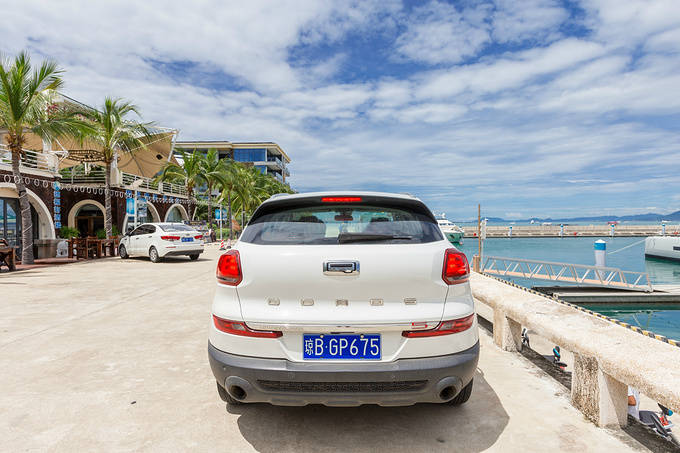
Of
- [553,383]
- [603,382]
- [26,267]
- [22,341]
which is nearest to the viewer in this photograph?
[603,382]

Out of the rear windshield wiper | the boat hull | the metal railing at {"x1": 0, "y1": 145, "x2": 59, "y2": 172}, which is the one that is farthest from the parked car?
the boat hull

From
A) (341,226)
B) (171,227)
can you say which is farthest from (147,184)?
(341,226)

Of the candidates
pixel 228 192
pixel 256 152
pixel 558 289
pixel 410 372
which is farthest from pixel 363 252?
pixel 256 152

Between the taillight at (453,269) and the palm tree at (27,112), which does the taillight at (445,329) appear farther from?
the palm tree at (27,112)

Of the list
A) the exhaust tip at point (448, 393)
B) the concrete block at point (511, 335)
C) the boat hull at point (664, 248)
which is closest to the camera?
the exhaust tip at point (448, 393)

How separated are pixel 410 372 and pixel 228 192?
40.9m

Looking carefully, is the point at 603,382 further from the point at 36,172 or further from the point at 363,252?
the point at 36,172

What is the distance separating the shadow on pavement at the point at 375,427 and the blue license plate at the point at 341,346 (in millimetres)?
700

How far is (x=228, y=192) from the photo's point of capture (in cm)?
4141

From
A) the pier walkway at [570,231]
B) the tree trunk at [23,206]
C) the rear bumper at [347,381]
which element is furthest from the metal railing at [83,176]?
the pier walkway at [570,231]

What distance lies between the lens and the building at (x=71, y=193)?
61.8ft

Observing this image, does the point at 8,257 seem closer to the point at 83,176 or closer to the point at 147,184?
the point at 83,176

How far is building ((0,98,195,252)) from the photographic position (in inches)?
741

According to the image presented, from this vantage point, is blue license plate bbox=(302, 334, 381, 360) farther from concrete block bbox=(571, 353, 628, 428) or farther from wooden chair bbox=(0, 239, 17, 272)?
wooden chair bbox=(0, 239, 17, 272)
